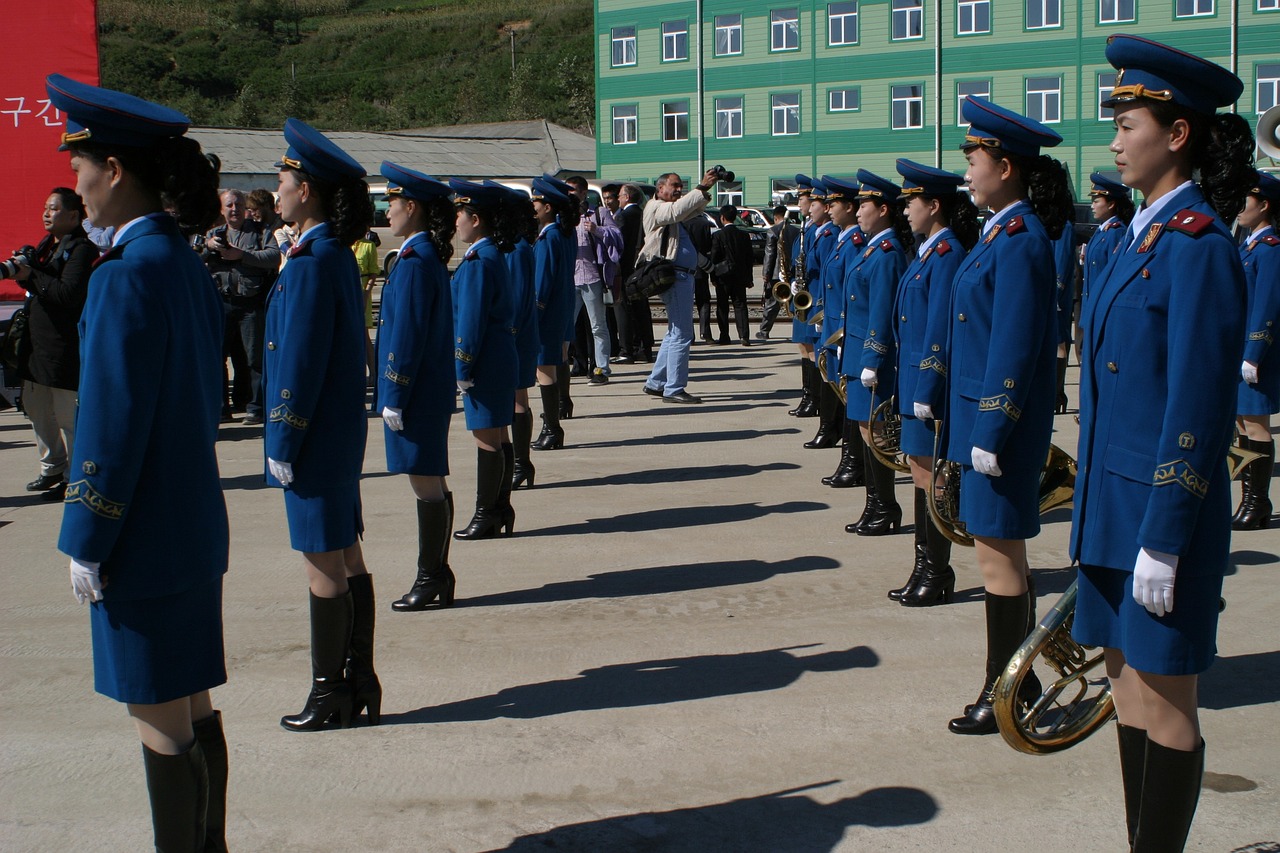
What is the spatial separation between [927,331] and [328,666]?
267cm

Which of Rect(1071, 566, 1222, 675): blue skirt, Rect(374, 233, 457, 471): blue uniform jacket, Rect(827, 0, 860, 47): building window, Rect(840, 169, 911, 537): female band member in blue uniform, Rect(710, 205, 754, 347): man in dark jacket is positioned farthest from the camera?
Rect(827, 0, 860, 47): building window

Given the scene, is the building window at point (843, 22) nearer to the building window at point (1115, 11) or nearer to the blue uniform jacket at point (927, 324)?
the building window at point (1115, 11)

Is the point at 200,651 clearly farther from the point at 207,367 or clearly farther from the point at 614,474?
the point at 614,474

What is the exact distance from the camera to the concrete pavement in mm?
4113

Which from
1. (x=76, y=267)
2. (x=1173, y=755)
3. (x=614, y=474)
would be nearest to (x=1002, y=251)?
(x=1173, y=755)

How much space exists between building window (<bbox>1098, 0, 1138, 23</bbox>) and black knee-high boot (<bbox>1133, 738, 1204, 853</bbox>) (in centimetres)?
4663

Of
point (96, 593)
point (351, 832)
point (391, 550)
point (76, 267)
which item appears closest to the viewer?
point (96, 593)

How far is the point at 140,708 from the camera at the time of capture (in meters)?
3.32

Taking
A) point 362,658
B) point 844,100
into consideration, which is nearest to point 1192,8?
point 844,100

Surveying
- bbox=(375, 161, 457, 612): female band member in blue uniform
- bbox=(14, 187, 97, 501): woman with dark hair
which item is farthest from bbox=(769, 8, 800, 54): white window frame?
bbox=(375, 161, 457, 612): female band member in blue uniform

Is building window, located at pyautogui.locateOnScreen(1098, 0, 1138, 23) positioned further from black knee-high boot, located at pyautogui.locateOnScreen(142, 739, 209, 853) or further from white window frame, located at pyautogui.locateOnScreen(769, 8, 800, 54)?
black knee-high boot, located at pyautogui.locateOnScreen(142, 739, 209, 853)

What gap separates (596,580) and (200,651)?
3728 millimetres

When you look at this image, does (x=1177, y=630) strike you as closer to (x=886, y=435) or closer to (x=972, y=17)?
(x=886, y=435)

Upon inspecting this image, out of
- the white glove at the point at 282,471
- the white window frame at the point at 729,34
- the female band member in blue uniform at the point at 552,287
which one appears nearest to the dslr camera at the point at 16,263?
the female band member in blue uniform at the point at 552,287
